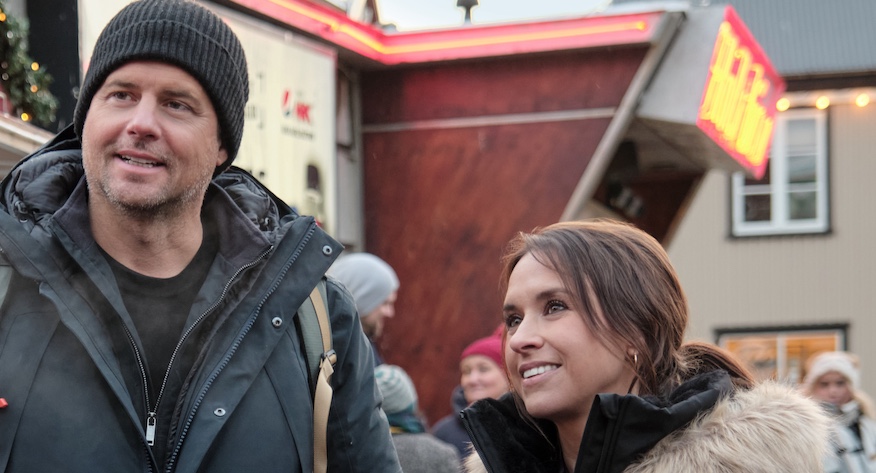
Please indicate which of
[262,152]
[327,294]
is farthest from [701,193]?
[327,294]

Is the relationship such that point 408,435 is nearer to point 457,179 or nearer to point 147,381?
point 147,381

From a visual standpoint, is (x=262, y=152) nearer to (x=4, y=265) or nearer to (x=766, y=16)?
(x=4, y=265)

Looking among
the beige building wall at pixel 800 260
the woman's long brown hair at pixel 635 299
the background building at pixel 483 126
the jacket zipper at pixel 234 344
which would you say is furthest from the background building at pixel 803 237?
the jacket zipper at pixel 234 344

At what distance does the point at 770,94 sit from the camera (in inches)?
443

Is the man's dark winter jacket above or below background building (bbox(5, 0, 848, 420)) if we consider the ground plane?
below

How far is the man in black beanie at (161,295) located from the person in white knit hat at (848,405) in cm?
558

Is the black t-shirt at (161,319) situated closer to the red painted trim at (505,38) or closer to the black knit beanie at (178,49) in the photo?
the black knit beanie at (178,49)

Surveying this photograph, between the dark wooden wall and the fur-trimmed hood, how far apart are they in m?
6.95

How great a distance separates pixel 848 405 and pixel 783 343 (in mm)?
11059

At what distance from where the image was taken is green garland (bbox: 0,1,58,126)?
550 cm

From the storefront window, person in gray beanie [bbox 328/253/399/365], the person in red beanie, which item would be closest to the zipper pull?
person in gray beanie [bbox 328/253/399/365]

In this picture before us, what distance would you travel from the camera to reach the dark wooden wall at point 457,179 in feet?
31.9

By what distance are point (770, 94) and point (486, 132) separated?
10.2ft

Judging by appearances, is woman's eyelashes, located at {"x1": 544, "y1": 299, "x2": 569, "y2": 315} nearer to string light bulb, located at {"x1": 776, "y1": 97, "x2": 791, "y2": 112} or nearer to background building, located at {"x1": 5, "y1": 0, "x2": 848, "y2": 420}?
background building, located at {"x1": 5, "y1": 0, "x2": 848, "y2": 420}
